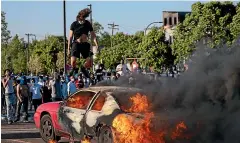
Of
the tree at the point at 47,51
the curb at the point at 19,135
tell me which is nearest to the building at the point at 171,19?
the tree at the point at 47,51

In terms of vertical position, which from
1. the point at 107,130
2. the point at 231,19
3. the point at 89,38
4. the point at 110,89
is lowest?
the point at 107,130

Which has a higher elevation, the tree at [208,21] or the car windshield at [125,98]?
the tree at [208,21]

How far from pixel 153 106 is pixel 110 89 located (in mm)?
1260

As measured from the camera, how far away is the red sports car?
8.81 m

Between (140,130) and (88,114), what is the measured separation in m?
1.45

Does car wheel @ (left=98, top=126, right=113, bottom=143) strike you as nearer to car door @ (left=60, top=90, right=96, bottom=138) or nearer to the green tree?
car door @ (left=60, top=90, right=96, bottom=138)

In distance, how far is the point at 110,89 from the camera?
9.51 meters

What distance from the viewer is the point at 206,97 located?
8.42 meters

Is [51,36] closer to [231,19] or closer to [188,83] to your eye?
[231,19]

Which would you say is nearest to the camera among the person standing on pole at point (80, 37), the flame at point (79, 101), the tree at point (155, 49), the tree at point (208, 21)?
the flame at point (79, 101)

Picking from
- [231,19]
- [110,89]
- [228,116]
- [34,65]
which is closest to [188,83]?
[228,116]

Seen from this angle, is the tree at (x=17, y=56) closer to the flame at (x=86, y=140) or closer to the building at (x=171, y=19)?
the building at (x=171, y=19)

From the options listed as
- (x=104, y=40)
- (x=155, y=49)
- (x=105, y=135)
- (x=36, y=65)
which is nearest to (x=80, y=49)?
(x=105, y=135)

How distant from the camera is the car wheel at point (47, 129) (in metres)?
10.7
